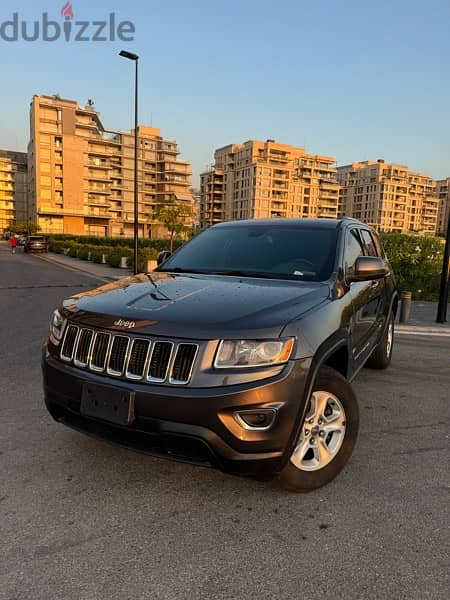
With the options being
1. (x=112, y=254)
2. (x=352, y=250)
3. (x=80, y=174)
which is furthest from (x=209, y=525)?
(x=80, y=174)

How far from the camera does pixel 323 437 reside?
113 inches

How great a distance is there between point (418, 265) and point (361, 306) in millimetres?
10420

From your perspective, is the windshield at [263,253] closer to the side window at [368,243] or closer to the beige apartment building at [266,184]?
the side window at [368,243]

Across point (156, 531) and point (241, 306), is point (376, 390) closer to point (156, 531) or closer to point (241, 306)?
point (241, 306)

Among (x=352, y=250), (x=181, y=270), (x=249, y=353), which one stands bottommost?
(x=249, y=353)

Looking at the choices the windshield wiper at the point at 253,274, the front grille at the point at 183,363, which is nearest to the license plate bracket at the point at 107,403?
the front grille at the point at 183,363

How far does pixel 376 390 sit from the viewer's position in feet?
15.6

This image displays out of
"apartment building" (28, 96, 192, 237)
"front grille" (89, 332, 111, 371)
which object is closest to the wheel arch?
"front grille" (89, 332, 111, 371)

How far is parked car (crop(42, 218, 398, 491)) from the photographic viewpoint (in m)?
2.27

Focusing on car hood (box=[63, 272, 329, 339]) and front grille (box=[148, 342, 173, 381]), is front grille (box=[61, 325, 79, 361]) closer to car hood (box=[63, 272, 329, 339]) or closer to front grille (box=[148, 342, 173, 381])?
car hood (box=[63, 272, 329, 339])

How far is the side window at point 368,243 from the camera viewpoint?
4.58m

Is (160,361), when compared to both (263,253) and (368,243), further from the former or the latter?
Result: (368,243)

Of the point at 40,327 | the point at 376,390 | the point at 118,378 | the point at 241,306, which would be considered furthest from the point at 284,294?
the point at 40,327

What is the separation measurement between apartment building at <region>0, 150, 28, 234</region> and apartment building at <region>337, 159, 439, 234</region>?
94.1 metres
